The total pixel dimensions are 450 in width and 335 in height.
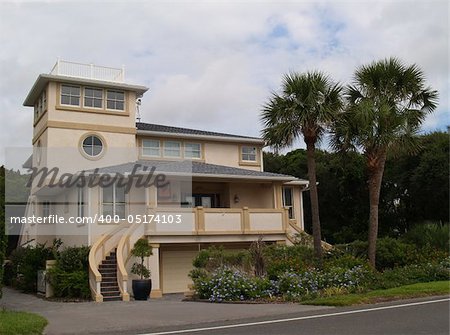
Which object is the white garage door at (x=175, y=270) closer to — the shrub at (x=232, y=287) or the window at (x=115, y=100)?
the shrub at (x=232, y=287)

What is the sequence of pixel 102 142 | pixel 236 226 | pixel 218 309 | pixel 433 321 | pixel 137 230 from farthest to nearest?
pixel 102 142 < pixel 236 226 < pixel 137 230 < pixel 218 309 < pixel 433 321

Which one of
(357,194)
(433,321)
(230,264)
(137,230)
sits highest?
(357,194)

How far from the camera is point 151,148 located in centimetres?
2889

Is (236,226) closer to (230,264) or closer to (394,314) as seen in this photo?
(230,264)

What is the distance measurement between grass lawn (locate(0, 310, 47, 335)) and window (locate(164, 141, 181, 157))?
652 inches

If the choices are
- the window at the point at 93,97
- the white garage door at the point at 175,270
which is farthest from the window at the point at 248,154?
the white garage door at the point at 175,270

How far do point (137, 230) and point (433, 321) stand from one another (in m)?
13.6

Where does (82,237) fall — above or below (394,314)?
above

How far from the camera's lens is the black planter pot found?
19.8 metres

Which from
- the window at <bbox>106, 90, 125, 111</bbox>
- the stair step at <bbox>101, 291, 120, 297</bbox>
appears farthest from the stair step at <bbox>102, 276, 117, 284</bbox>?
the window at <bbox>106, 90, 125, 111</bbox>

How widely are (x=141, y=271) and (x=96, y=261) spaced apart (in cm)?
180

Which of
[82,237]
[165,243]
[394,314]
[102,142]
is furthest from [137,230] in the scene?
[394,314]

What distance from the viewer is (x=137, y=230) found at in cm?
2194

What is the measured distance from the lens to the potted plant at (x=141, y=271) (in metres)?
19.9
